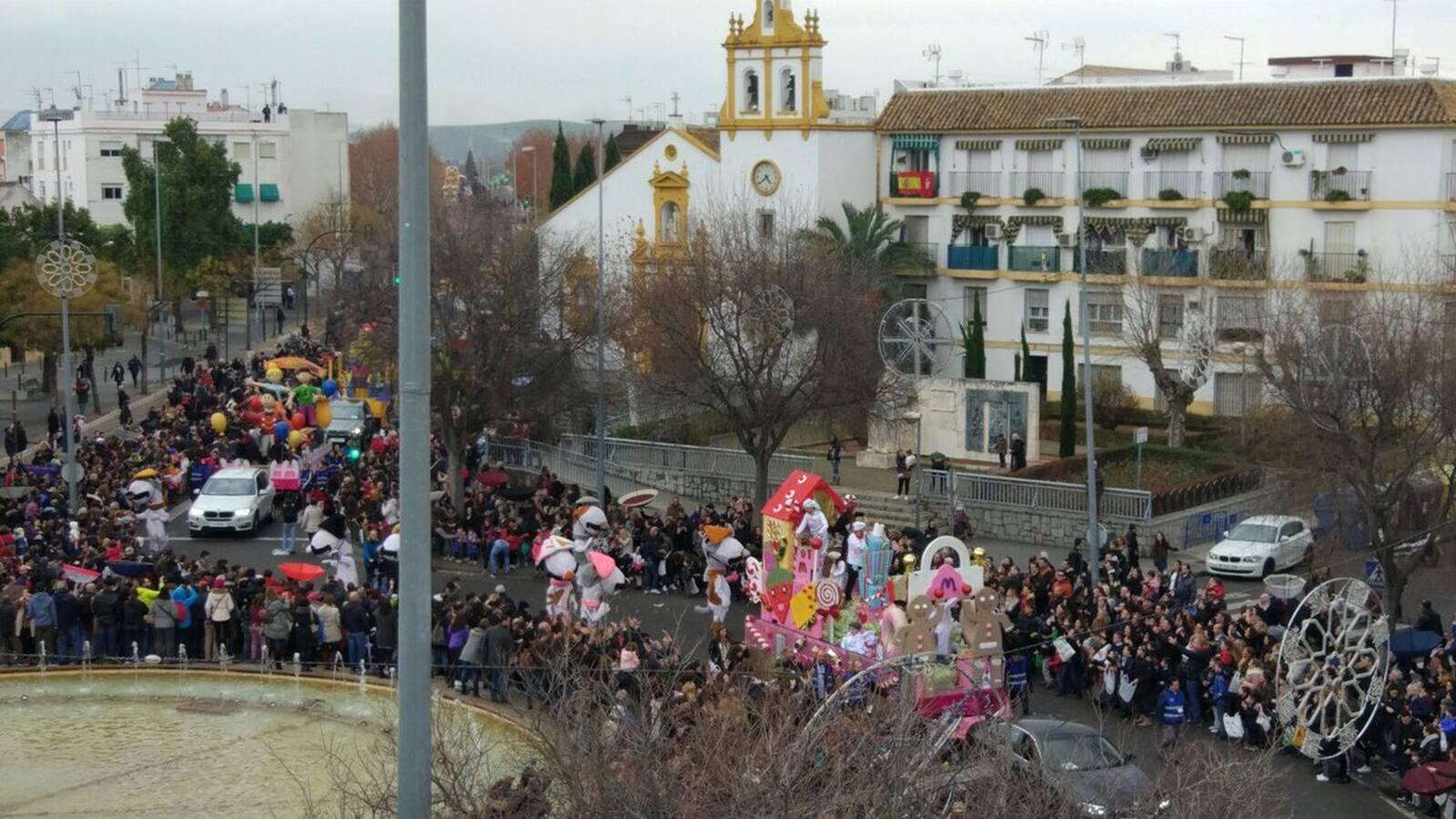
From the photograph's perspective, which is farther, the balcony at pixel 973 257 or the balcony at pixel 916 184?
the balcony at pixel 916 184

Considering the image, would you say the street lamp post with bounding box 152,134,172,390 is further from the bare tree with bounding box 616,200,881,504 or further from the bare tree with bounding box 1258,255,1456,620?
the bare tree with bounding box 1258,255,1456,620

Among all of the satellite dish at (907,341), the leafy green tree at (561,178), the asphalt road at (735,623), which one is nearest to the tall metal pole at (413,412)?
the asphalt road at (735,623)

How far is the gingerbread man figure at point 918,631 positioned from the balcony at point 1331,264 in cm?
2680

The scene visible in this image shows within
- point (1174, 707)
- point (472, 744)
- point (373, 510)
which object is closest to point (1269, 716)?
point (1174, 707)

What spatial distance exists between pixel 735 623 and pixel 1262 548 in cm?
999

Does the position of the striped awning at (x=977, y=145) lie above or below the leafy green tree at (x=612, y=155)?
below

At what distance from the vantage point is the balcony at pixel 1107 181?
168 feet

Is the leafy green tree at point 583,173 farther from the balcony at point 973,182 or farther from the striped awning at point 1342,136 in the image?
the striped awning at point 1342,136

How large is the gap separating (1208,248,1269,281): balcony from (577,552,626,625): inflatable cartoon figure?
79.0ft

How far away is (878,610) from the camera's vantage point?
24047 millimetres

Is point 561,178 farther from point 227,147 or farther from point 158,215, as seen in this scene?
point 158,215

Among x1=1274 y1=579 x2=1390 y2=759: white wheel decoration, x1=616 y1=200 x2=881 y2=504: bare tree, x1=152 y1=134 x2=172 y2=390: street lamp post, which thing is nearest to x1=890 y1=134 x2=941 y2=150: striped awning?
x1=616 y1=200 x2=881 y2=504: bare tree

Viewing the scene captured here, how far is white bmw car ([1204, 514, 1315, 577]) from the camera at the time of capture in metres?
33.5

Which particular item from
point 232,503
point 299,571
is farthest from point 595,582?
point 232,503
